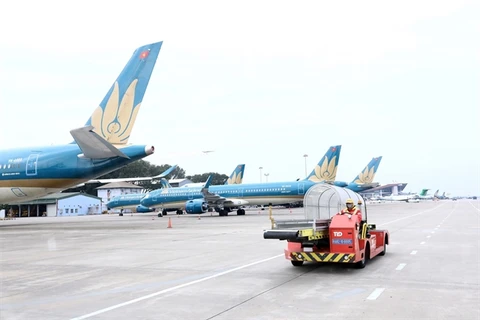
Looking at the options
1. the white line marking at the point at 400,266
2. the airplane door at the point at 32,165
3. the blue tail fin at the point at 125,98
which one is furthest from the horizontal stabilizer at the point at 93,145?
the white line marking at the point at 400,266

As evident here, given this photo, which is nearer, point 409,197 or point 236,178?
point 236,178

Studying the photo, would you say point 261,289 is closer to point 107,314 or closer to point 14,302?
point 107,314

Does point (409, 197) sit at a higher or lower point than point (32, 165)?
lower

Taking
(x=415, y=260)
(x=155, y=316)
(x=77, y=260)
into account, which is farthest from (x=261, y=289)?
(x=77, y=260)

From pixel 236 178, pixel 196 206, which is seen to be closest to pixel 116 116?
pixel 196 206

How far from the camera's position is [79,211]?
81625mm

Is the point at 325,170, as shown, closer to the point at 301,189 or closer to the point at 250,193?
the point at 301,189

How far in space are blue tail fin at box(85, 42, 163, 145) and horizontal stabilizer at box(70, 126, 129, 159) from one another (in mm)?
1995

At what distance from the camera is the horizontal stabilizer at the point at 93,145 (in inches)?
904

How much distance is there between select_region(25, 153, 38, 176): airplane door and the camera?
95.3ft

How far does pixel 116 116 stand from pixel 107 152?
116 inches

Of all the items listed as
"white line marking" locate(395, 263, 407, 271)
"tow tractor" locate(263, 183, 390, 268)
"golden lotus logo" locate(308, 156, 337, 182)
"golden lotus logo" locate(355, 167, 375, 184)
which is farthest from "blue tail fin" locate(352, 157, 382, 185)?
"white line marking" locate(395, 263, 407, 271)

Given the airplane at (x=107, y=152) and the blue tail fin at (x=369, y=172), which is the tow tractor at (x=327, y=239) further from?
the blue tail fin at (x=369, y=172)

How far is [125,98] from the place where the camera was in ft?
90.7
